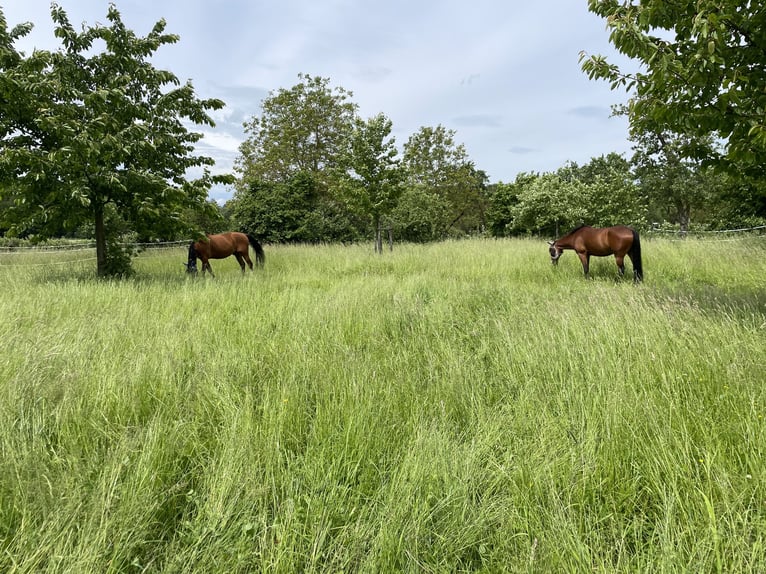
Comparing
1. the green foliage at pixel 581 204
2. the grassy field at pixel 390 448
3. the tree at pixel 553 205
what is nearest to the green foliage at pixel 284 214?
the tree at pixel 553 205

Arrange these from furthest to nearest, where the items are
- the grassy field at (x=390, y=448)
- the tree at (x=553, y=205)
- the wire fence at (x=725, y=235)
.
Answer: the tree at (x=553, y=205), the wire fence at (x=725, y=235), the grassy field at (x=390, y=448)

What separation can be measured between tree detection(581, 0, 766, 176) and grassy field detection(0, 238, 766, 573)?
78.3 inches

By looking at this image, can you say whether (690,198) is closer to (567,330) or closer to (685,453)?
(567,330)

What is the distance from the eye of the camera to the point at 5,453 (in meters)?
1.81

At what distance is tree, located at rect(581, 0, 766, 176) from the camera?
308 centimetres

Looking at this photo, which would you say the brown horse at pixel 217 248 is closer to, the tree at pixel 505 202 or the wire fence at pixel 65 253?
the wire fence at pixel 65 253

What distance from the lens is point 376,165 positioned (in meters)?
16.1

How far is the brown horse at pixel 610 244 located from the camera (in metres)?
7.87

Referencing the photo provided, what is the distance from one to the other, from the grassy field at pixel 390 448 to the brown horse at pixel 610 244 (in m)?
4.56

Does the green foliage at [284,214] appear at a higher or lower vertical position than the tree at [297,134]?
lower

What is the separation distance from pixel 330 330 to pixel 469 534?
3009 mm

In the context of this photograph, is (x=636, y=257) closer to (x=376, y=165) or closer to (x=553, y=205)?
(x=376, y=165)

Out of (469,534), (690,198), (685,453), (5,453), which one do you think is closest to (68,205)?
(5,453)

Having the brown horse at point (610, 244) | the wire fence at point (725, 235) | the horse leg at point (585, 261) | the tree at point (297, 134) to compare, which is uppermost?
the tree at point (297, 134)
